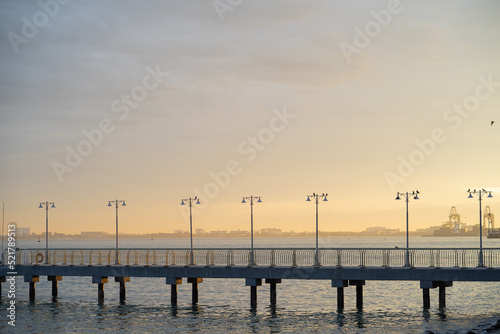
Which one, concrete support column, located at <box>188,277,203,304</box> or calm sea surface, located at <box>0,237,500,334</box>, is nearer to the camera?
calm sea surface, located at <box>0,237,500,334</box>

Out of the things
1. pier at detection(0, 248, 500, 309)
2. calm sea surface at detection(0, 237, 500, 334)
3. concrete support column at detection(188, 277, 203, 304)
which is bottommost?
calm sea surface at detection(0, 237, 500, 334)

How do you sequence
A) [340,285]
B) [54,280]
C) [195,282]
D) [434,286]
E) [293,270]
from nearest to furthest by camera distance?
[434,286], [340,285], [293,270], [195,282], [54,280]

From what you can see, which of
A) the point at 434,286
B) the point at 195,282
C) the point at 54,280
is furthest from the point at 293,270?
the point at 54,280

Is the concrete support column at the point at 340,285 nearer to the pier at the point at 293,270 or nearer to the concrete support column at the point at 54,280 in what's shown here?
the pier at the point at 293,270

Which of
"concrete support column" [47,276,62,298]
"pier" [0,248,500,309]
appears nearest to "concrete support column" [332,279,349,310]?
"pier" [0,248,500,309]

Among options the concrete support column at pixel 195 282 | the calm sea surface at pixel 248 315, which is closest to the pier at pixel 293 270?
the concrete support column at pixel 195 282

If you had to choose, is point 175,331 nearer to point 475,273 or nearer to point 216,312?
point 216,312

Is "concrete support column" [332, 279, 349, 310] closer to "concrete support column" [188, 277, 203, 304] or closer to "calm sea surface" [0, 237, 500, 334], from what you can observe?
"calm sea surface" [0, 237, 500, 334]

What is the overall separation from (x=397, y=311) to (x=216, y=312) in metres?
16.2

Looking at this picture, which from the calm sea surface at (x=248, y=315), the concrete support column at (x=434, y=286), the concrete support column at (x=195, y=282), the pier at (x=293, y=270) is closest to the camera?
the calm sea surface at (x=248, y=315)

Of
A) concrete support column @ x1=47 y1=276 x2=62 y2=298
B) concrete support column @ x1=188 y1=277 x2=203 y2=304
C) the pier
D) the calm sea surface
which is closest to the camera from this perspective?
the calm sea surface

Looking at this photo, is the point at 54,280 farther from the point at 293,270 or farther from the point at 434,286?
the point at 434,286

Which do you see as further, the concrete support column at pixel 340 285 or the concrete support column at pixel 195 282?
the concrete support column at pixel 195 282

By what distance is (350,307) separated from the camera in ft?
213
